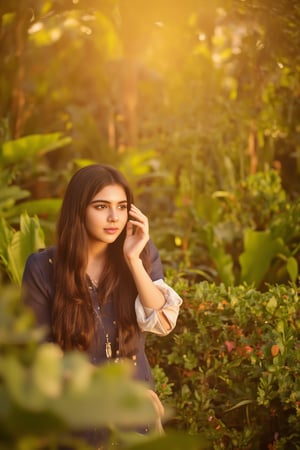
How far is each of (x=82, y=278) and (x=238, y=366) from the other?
107 cm

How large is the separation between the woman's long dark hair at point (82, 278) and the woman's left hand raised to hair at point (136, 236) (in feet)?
0.17

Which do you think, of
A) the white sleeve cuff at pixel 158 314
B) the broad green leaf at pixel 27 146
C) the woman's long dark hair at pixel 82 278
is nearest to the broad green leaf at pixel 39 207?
the broad green leaf at pixel 27 146

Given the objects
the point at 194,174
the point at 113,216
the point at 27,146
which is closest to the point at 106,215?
the point at 113,216

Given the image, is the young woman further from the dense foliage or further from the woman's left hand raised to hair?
the dense foliage

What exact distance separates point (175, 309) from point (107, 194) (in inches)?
17.9

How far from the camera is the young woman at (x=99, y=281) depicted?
238cm

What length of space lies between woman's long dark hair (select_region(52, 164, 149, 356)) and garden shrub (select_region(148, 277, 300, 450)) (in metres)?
0.80

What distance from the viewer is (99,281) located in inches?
99.0

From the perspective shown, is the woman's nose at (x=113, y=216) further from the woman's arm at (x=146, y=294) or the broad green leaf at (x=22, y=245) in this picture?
the broad green leaf at (x=22, y=245)

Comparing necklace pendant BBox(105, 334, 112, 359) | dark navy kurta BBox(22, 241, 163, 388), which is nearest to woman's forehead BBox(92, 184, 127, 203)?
dark navy kurta BBox(22, 241, 163, 388)

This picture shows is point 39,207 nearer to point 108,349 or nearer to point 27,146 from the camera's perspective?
point 27,146

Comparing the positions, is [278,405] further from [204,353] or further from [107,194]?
[107,194]

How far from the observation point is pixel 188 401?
10.6ft

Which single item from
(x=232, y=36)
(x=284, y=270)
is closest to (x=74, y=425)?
(x=284, y=270)
